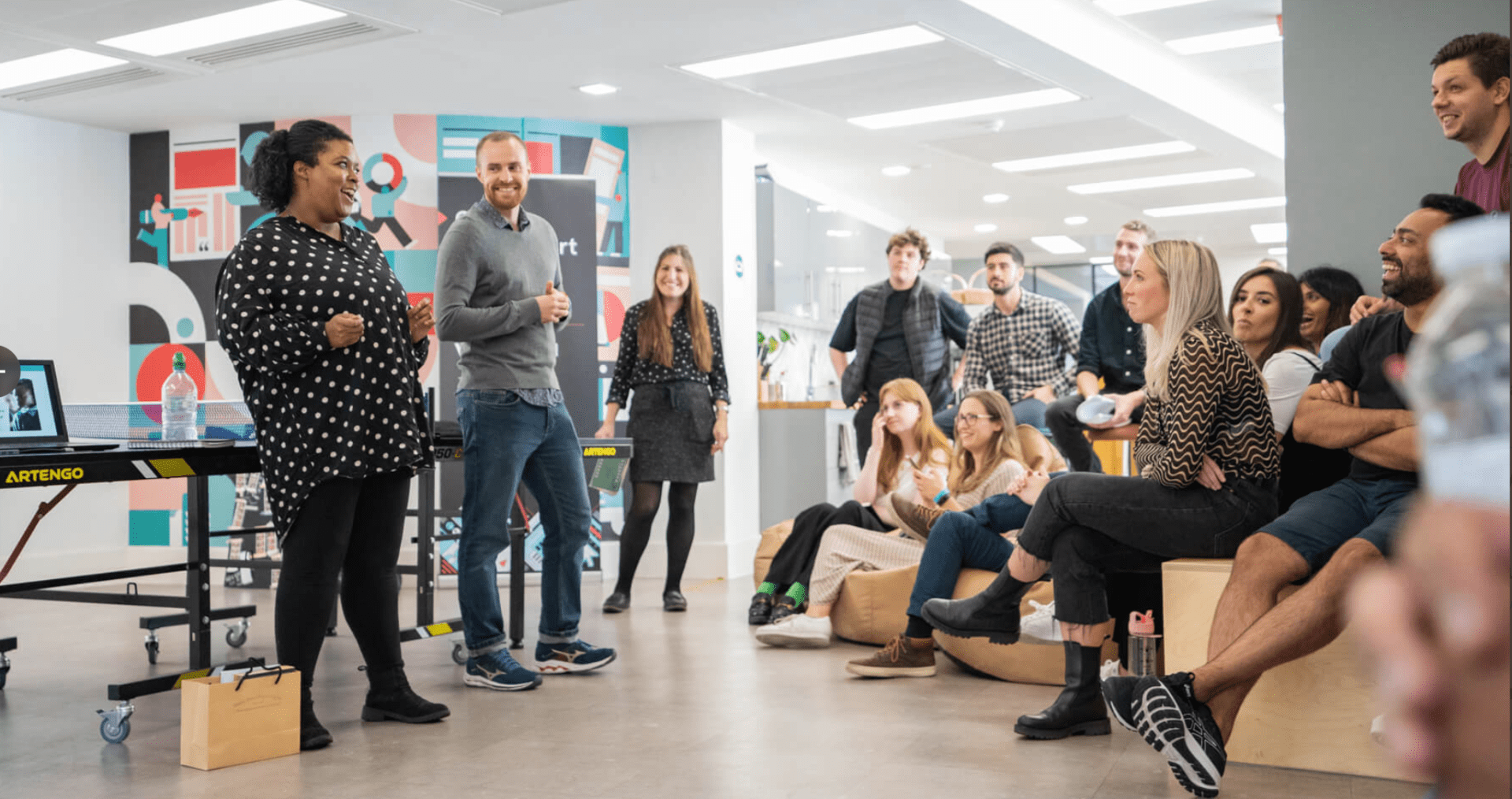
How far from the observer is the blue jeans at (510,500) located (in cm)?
335

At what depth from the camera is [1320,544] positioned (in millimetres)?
2475

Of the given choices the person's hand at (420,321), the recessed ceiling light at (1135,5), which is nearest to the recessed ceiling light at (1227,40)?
the recessed ceiling light at (1135,5)

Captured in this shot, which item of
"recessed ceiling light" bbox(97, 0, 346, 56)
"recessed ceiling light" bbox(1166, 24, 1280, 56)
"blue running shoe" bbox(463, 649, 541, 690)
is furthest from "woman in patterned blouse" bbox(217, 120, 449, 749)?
"recessed ceiling light" bbox(1166, 24, 1280, 56)

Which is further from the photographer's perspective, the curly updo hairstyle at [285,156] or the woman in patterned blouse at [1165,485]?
the curly updo hairstyle at [285,156]

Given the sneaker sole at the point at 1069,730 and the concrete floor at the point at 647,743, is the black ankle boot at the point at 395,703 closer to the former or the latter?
the concrete floor at the point at 647,743

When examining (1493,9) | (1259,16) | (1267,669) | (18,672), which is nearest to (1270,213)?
(1259,16)

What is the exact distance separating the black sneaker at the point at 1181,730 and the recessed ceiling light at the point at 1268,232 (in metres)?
9.28

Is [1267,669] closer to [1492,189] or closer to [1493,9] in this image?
[1492,189]

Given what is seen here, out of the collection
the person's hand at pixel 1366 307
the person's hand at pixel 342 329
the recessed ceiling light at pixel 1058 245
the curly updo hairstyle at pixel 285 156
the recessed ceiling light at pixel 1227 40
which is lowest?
the person's hand at pixel 342 329

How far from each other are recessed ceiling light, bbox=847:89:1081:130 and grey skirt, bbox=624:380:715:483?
2.15m

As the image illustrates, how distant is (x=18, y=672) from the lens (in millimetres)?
3830

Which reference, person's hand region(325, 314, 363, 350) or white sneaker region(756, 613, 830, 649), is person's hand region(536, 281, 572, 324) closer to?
person's hand region(325, 314, 363, 350)

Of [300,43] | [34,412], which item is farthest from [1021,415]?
[34,412]

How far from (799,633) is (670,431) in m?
1.54
